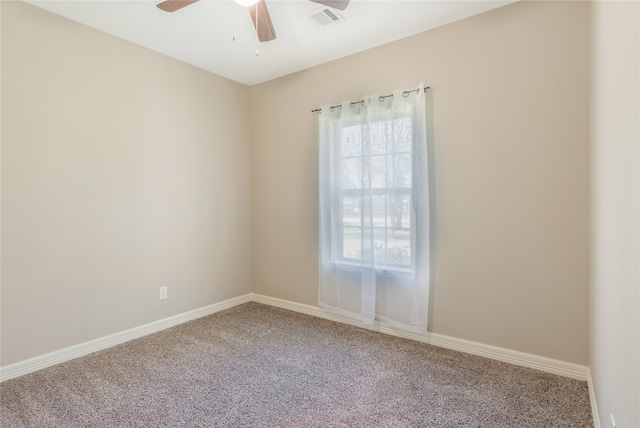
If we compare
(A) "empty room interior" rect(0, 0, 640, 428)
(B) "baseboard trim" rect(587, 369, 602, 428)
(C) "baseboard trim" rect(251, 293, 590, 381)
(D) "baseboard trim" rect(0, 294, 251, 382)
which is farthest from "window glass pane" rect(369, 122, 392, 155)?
(D) "baseboard trim" rect(0, 294, 251, 382)

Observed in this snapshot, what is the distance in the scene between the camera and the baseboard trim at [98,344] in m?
2.18

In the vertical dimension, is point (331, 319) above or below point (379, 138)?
below

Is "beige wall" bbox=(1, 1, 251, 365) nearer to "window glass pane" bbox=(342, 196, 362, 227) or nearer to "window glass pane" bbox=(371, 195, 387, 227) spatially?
"window glass pane" bbox=(342, 196, 362, 227)

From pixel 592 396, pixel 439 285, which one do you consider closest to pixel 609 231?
pixel 592 396

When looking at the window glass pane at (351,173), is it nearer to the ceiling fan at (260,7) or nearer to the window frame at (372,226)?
the window frame at (372,226)

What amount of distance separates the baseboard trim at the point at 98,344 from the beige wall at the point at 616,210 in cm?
309

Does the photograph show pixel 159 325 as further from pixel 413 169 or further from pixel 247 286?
pixel 413 169

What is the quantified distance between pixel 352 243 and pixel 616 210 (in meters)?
1.96

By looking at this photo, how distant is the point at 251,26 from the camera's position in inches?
100

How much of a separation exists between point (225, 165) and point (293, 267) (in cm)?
132

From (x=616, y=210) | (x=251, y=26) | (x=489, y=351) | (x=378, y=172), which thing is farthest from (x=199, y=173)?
(x=616, y=210)

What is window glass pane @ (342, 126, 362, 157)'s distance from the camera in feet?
9.49

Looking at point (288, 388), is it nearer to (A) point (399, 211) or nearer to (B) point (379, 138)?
(A) point (399, 211)

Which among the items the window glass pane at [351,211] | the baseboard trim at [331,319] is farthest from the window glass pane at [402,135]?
the baseboard trim at [331,319]
